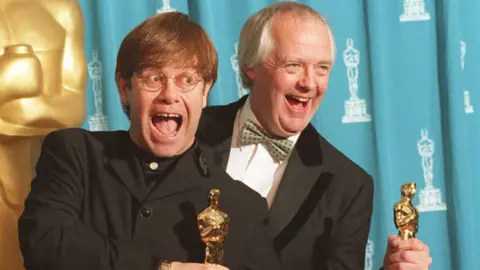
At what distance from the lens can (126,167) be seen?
120 cm

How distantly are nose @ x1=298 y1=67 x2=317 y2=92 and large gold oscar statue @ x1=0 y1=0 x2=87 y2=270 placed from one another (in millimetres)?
432

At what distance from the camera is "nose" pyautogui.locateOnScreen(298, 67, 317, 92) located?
1.39 meters

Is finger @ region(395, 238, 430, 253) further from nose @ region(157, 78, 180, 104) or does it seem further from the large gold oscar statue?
the large gold oscar statue

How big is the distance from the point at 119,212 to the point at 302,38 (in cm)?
47

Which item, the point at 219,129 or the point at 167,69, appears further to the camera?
the point at 219,129

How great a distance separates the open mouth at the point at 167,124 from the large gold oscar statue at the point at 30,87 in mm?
339

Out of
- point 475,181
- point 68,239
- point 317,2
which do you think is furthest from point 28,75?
point 475,181

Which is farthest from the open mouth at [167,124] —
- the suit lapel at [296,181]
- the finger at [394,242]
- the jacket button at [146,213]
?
the finger at [394,242]

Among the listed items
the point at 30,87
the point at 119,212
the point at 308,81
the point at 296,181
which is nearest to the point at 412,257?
the point at 296,181

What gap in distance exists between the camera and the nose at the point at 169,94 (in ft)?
3.75

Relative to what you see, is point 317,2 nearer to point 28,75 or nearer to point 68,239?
point 28,75

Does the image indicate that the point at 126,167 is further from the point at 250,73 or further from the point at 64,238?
the point at 250,73

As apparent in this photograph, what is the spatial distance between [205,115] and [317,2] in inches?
25.4

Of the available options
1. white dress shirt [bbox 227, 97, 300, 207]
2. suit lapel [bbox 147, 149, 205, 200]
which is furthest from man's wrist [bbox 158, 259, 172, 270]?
white dress shirt [bbox 227, 97, 300, 207]
